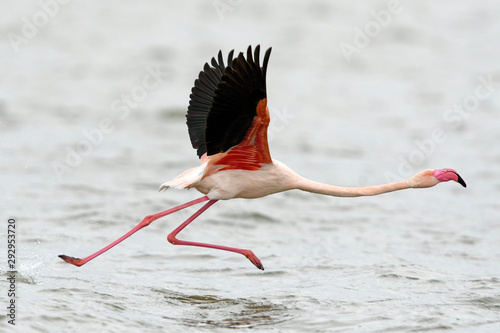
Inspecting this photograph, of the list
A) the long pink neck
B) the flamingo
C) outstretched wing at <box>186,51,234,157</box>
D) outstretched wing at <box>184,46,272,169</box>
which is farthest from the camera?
outstretched wing at <box>186,51,234,157</box>

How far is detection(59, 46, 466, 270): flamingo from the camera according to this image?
8016 millimetres

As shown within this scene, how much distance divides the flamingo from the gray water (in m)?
1.19

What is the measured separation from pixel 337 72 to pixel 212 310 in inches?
770

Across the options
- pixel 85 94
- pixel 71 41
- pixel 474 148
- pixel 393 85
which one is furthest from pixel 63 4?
pixel 474 148

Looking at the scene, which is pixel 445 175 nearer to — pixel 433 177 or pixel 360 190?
pixel 433 177

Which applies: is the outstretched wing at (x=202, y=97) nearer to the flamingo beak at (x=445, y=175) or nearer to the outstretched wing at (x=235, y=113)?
the outstretched wing at (x=235, y=113)

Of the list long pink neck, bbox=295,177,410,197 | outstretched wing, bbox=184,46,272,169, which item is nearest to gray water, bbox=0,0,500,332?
long pink neck, bbox=295,177,410,197

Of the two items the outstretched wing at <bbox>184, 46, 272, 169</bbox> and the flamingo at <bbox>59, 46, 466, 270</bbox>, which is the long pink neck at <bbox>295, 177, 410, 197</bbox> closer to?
the flamingo at <bbox>59, 46, 466, 270</bbox>

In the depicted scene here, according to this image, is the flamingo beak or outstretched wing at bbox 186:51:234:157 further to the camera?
outstretched wing at bbox 186:51:234:157

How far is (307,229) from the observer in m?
15.3

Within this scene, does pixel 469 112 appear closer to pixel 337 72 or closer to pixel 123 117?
pixel 337 72

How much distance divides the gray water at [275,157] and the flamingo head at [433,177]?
1607 millimetres

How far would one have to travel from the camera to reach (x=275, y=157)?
64.2 feet

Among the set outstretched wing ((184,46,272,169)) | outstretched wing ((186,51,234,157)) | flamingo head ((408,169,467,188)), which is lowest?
flamingo head ((408,169,467,188))
